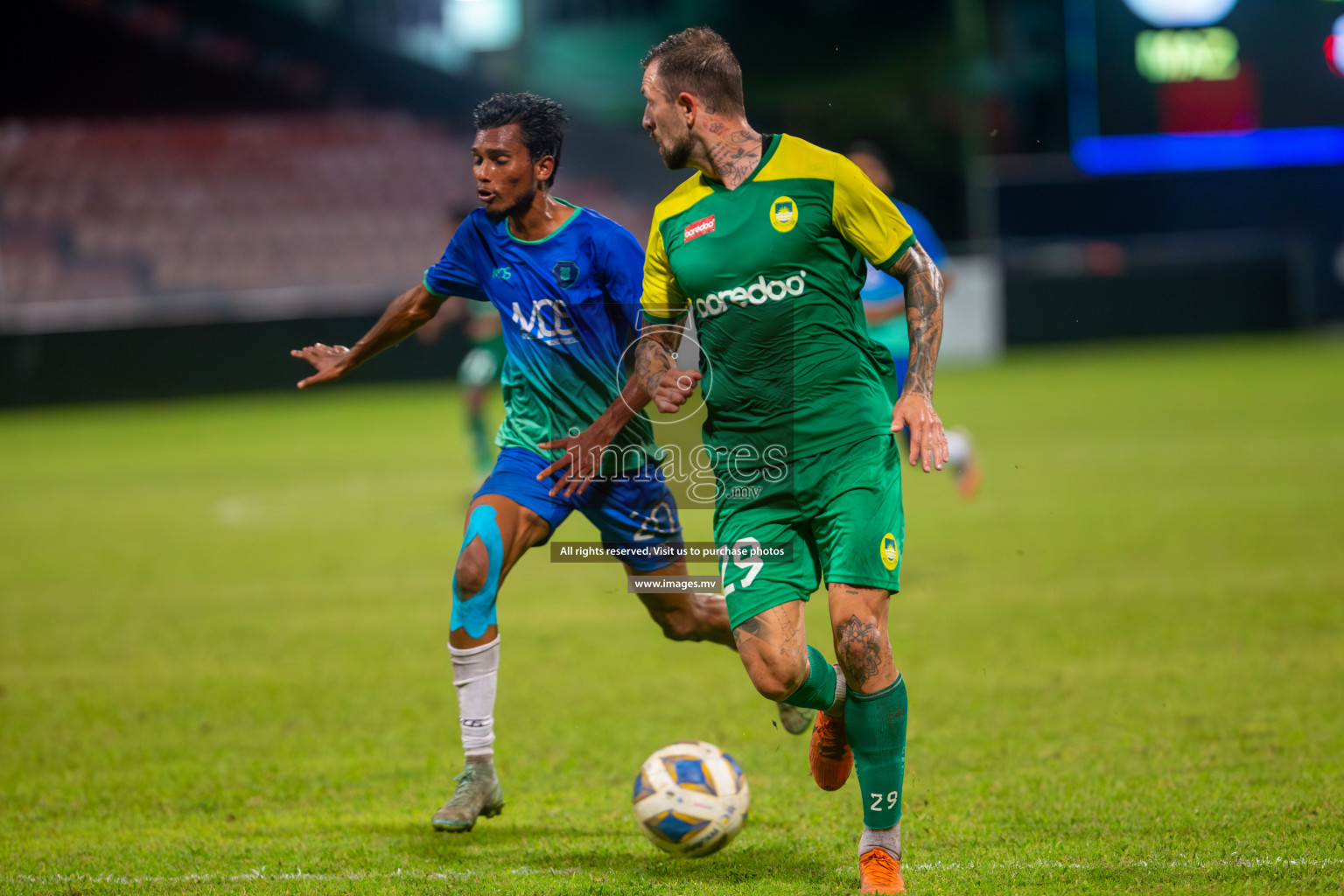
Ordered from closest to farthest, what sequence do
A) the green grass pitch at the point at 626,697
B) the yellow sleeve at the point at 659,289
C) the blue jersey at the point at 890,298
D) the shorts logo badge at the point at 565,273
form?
the yellow sleeve at the point at 659,289
the green grass pitch at the point at 626,697
the shorts logo badge at the point at 565,273
the blue jersey at the point at 890,298

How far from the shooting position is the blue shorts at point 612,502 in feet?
14.8

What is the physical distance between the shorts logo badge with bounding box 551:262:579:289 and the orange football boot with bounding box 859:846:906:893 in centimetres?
196

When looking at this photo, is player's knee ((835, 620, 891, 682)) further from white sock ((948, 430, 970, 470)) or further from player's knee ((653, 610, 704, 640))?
white sock ((948, 430, 970, 470))

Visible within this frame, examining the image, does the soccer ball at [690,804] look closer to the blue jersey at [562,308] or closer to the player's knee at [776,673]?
the player's knee at [776,673]

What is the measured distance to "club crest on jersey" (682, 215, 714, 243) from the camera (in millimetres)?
3738

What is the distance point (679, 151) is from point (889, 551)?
1.20 meters

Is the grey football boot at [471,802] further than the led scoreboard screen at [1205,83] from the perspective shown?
No

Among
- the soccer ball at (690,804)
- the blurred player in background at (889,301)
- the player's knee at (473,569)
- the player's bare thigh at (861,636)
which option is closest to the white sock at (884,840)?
the player's bare thigh at (861,636)

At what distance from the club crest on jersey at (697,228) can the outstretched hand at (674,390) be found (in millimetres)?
362

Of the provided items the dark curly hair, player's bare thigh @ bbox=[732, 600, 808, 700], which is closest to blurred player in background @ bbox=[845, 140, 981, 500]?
the dark curly hair

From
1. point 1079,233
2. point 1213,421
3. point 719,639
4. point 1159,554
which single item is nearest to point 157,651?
point 719,639

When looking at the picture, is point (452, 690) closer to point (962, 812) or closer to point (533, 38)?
point (962, 812)

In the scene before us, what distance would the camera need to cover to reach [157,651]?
7094 mm

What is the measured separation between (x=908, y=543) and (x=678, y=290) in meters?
5.76
